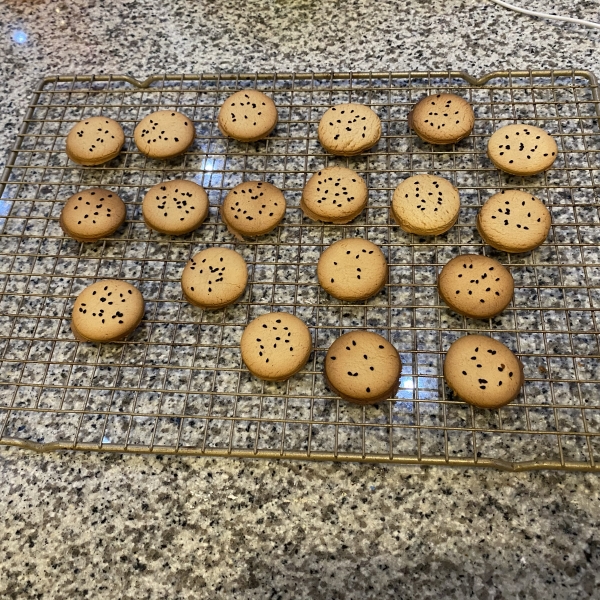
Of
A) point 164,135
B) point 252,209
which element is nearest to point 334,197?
point 252,209

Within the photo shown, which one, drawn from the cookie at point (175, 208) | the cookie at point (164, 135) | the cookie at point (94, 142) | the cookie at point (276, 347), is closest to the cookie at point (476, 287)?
the cookie at point (276, 347)

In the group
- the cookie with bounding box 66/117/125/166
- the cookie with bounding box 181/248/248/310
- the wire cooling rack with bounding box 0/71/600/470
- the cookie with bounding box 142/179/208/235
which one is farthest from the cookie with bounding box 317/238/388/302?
the cookie with bounding box 66/117/125/166

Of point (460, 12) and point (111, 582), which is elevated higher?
point (460, 12)

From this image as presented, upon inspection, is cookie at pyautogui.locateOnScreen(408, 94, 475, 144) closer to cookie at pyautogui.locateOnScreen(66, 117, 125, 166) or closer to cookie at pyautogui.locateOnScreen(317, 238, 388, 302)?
cookie at pyautogui.locateOnScreen(317, 238, 388, 302)

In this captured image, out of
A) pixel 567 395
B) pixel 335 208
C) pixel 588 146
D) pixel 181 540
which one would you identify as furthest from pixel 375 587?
pixel 588 146

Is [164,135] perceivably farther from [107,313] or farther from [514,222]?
[514,222]

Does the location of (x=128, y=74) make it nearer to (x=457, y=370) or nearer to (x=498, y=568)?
(x=457, y=370)

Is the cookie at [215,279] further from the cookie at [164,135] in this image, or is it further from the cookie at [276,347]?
the cookie at [164,135]
